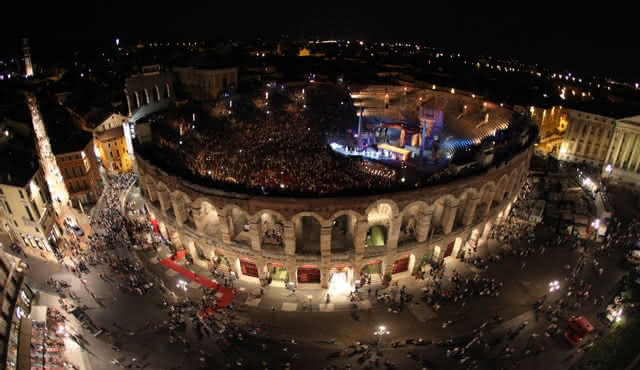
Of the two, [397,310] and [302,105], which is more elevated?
[302,105]

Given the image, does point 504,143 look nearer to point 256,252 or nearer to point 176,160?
point 256,252

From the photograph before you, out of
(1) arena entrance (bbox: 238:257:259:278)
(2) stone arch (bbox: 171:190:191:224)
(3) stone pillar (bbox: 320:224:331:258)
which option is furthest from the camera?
(1) arena entrance (bbox: 238:257:259:278)

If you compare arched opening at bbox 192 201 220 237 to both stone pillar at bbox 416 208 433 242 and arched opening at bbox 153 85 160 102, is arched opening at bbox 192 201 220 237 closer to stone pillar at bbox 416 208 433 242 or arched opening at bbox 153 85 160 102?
stone pillar at bbox 416 208 433 242

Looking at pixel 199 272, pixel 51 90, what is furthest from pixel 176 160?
pixel 51 90

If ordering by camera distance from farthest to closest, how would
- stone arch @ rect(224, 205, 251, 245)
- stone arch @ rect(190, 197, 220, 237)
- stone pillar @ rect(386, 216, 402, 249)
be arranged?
stone arch @ rect(224, 205, 251, 245) → stone arch @ rect(190, 197, 220, 237) → stone pillar @ rect(386, 216, 402, 249)

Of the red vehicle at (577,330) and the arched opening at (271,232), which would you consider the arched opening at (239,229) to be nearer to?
the arched opening at (271,232)

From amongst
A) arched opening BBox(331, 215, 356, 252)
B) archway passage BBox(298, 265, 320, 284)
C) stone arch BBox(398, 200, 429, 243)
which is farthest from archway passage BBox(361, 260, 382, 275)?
archway passage BBox(298, 265, 320, 284)
